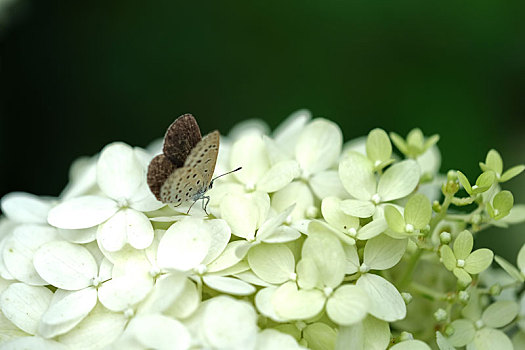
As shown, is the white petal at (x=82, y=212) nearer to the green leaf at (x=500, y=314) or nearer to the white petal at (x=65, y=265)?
the white petal at (x=65, y=265)

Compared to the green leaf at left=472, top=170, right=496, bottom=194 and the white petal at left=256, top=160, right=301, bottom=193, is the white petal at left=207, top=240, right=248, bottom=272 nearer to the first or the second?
the white petal at left=256, top=160, right=301, bottom=193

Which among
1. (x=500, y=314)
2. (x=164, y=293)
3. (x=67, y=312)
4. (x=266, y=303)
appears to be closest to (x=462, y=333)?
(x=500, y=314)

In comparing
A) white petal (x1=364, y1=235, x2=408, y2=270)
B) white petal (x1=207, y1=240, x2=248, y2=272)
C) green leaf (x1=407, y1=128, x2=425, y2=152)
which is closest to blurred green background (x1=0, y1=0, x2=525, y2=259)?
green leaf (x1=407, y1=128, x2=425, y2=152)

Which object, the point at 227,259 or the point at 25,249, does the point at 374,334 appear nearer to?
the point at 227,259

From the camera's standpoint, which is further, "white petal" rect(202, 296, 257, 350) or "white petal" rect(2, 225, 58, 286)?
"white petal" rect(2, 225, 58, 286)

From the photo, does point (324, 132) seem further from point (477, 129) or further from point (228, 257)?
point (477, 129)

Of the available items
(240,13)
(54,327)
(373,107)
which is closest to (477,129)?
(373,107)
